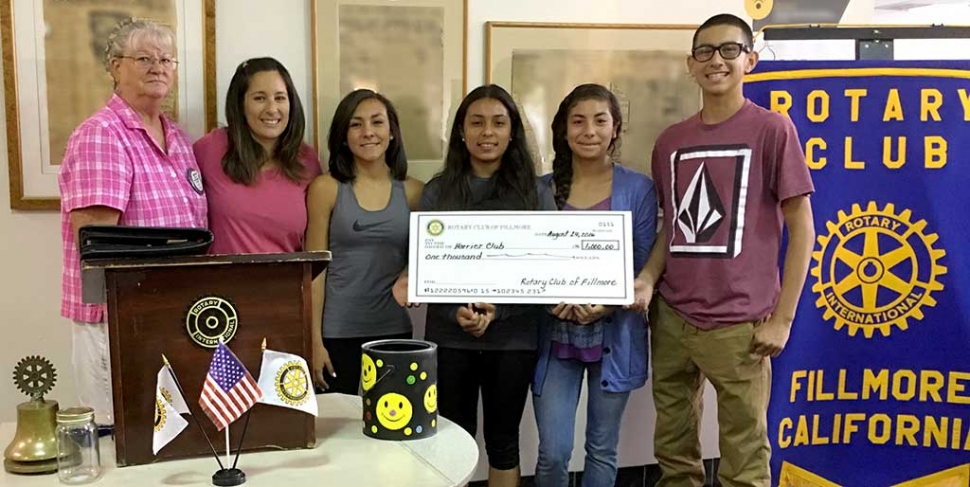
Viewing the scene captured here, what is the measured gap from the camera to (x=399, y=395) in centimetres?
143

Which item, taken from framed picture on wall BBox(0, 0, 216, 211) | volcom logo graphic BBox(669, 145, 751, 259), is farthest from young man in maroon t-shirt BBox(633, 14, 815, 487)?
framed picture on wall BBox(0, 0, 216, 211)

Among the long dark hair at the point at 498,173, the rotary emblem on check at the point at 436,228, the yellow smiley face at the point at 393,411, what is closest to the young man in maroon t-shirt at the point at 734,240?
the long dark hair at the point at 498,173

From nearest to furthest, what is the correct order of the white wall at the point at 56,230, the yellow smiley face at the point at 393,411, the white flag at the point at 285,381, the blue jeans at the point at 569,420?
the white flag at the point at 285,381 → the yellow smiley face at the point at 393,411 → the blue jeans at the point at 569,420 → the white wall at the point at 56,230

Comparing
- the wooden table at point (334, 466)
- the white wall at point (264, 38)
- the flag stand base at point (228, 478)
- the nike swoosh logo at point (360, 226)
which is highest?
the white wall at point (264, 38)

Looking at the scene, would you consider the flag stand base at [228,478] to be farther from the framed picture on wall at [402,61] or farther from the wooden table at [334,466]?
the framed picture on wall at [402,61]

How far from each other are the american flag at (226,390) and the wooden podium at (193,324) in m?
0.04

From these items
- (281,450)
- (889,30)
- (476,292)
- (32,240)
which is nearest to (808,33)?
(889,30)

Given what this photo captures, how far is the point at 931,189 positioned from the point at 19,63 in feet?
9.55

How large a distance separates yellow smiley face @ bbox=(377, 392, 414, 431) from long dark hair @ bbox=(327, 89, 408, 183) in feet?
3.76

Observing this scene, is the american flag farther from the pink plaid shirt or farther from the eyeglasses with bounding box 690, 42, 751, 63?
the eyeglasses with bounding box 690, 42, 751, 63

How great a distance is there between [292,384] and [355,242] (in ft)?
3.60

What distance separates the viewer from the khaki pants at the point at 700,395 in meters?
2.18

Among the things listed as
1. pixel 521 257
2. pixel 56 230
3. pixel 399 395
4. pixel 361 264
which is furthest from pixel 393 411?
pixel 56 230

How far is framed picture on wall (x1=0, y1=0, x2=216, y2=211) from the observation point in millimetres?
2436
